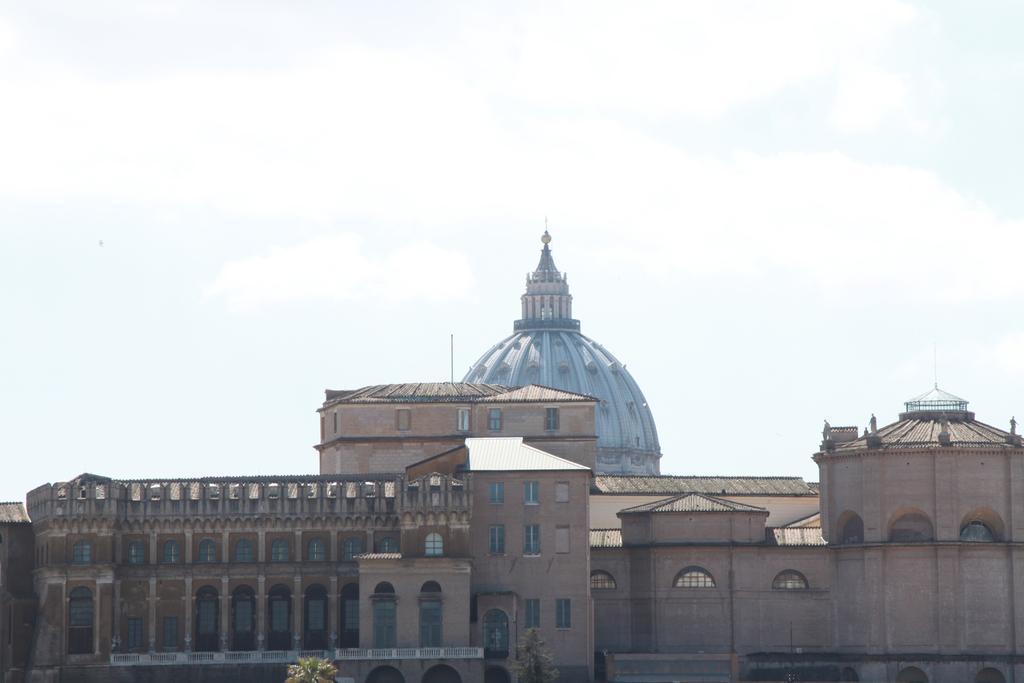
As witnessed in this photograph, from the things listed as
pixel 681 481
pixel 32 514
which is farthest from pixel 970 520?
pixel 32 514

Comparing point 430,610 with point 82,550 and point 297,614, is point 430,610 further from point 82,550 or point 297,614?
point 82,550

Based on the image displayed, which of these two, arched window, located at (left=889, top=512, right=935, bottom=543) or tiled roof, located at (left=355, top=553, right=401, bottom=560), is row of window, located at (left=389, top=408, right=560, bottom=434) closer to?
tiled roof, located at (left=355, top=553, right=401, bottom=560)

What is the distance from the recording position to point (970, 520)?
6235 inches

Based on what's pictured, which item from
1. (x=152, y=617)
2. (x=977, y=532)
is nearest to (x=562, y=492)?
(x=152, y=617)

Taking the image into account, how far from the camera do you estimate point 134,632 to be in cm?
15588

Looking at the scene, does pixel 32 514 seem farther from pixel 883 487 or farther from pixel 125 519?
pixel 883 487

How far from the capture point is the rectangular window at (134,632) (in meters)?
156

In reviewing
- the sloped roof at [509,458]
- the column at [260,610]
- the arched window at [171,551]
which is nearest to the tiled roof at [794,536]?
the sloped roof at [509,458]

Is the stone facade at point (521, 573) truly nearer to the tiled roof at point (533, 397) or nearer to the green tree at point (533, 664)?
the green tree at point (533, 664)

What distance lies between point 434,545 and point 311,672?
15.8m

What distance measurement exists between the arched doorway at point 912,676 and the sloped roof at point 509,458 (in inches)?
920

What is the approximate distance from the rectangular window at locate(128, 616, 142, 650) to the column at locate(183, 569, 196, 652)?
291cm

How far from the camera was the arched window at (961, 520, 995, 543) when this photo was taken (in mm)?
158375

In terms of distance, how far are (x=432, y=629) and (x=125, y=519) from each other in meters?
21.3
